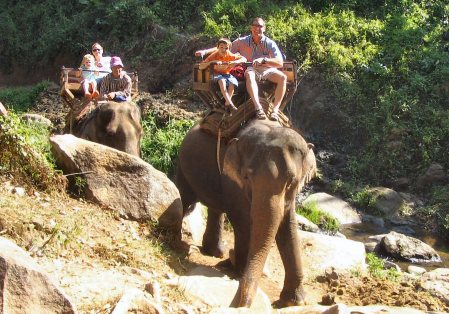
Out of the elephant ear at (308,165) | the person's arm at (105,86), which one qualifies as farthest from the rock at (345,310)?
the person's arm at (105,86)

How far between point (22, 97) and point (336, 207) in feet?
30.5

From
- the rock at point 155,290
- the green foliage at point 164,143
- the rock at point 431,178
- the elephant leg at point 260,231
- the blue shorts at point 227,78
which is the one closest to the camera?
the rock at point 155,290

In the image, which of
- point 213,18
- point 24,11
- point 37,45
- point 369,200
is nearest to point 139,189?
point 369,200

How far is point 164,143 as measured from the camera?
14.1 meters

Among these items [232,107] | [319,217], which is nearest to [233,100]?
[232,107]

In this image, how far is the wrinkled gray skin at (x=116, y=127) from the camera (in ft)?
35.4

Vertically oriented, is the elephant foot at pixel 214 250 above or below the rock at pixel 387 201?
above

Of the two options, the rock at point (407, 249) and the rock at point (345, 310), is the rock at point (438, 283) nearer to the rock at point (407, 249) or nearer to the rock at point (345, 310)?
the rock at point (345, 310)

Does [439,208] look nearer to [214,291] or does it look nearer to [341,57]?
[341,57]

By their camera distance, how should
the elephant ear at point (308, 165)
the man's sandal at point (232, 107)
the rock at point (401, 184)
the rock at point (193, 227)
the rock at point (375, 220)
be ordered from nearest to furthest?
the elephant ear at point (308, 165) < the man's sandal at point (232, 107) < the rock at point (193, 227) < the rock at point (375, 220) < the rock at point (401, 184)

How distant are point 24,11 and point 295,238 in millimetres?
21791

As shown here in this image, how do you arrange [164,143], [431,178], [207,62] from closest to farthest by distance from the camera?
[207,62] → [164,143] → [431,178]

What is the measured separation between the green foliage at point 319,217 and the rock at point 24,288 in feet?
28.0

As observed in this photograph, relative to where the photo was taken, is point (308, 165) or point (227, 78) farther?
point (227, 78)
